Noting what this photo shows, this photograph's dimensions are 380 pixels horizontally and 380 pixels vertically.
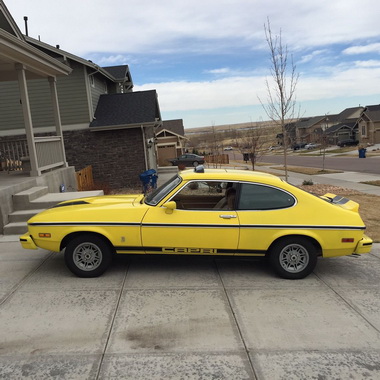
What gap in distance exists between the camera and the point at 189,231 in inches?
190

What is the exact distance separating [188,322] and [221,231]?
4.57 ft

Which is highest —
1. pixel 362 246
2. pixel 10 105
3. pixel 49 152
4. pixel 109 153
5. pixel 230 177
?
pixel 10 105

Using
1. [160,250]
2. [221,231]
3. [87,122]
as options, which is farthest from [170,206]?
[87,122]

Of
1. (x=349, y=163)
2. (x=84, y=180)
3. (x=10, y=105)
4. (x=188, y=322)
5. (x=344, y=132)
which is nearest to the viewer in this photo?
(x=188, y=322)

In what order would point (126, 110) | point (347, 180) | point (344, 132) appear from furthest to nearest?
point (344, 132) → point (347, 180) → point (126, 110)

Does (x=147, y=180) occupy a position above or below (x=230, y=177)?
below

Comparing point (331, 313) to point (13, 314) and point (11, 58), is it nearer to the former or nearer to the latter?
point (13, 314)

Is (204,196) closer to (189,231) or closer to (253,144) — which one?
(189,231)

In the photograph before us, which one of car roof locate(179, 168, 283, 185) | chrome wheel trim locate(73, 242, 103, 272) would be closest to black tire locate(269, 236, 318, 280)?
car roof locate(179, 168, 283, 185)

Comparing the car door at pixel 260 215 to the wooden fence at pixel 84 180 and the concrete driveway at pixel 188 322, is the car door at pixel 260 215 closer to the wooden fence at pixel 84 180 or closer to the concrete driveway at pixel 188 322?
the concrete driveway at pixel 188 322

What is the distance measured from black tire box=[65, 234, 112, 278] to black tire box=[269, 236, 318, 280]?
87.7 inches

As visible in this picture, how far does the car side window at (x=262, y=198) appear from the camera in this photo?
493 centimetres

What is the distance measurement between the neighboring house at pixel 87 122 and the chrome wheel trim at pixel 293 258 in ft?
39.7

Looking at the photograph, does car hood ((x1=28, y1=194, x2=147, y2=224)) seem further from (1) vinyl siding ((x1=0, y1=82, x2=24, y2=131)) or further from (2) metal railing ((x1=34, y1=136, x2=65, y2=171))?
(1) vinyl siding ((x1=0, y1=82, x2=24, y2=131))
